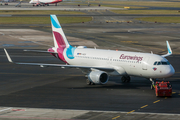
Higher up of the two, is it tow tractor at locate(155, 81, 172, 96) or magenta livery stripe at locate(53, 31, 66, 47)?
magenta livery stripe at locate(53, 31, 66, 47)

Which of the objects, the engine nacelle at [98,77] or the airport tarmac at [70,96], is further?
the engine nacelle at [98,77]

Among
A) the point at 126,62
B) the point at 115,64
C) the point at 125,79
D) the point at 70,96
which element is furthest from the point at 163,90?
the point at 70,96

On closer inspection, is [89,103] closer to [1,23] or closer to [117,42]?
[117,42]

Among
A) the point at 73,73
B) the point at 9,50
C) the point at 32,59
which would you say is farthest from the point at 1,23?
the point at 73,73

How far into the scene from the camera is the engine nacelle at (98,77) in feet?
138

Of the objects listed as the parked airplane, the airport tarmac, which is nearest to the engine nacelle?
the parked airplane

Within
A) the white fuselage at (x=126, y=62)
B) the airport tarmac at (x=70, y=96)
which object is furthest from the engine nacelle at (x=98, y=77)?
the white fuselage at (x=126, y=62)

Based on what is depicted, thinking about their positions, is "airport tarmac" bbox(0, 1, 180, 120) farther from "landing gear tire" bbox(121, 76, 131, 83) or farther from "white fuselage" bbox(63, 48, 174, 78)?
"white fuselage" bbox(63, 48, 174, 78)

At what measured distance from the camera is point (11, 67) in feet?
194

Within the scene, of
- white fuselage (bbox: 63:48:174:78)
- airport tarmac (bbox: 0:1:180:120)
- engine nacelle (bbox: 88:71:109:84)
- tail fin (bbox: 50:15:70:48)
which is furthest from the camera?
tail fin (bbox: 50:15:70:48)

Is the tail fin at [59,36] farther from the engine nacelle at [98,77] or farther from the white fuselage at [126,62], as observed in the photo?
the engine nacelle at [98,77]

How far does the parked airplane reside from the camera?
134 feet

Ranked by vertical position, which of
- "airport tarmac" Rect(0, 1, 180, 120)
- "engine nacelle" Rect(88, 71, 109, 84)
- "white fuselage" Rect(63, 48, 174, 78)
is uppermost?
"white fuselage" Rect(63, 48, 174, 78)

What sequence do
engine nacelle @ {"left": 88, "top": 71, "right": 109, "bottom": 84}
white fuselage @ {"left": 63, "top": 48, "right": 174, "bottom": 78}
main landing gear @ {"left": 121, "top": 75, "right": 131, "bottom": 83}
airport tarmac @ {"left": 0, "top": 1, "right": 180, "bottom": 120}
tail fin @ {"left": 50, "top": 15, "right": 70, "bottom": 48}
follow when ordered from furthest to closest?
1. tail fin @ {"left": 50, "top": 15, "right": 70, "bottom": 48}
2. main landing gear @ {"left": 121, "top": 75, "right": 131, "bottom": 83}
3. engine nacelle @ {"left": 88, "top": 71, "right": 109, "bottom": 84}
4. white fuselage @ {"left": 63, "top": 48, "right": 174, "bottom": 78}
5. airport tarmac @ {"left": 0, "top": 1, "right": 180, "bottom": 120}
